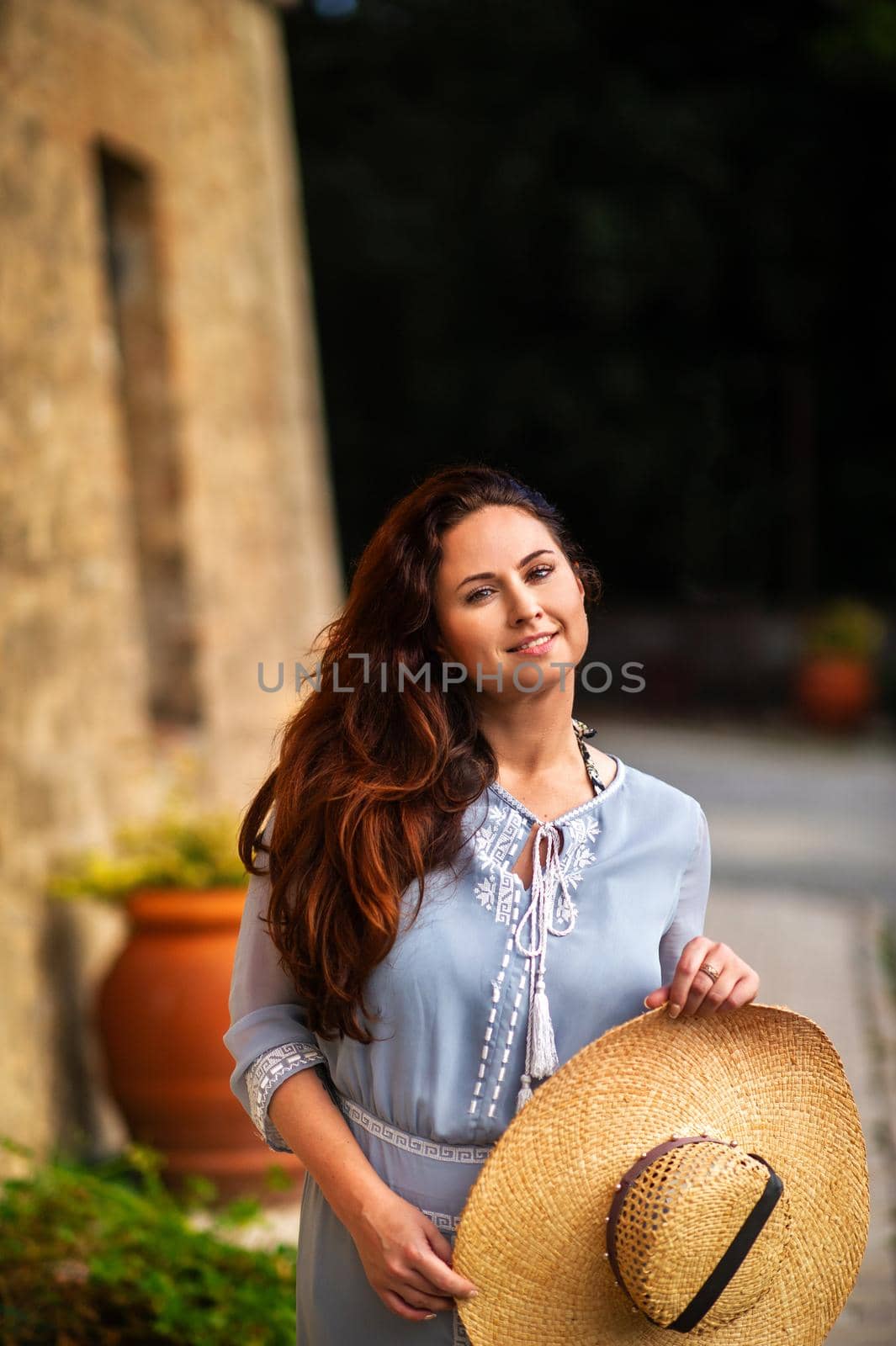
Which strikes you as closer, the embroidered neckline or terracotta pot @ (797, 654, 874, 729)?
the embroidered neckline

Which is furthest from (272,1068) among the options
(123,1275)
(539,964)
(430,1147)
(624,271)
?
(624,271)

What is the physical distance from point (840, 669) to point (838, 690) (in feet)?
0.72

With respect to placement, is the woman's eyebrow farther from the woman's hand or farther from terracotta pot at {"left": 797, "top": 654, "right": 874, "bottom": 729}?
terracotta pot at {"left": 797, "top": 654, "right": 874, "bottom": 729}

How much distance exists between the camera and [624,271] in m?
16.1

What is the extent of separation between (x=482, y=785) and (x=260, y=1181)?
291cm

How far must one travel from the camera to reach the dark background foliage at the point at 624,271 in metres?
16.3

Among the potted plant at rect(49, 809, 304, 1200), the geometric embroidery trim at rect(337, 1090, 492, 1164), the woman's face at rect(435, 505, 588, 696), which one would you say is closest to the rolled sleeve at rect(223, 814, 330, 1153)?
the geometric embroidery trim at rect(337, 1090, 492, 1164)

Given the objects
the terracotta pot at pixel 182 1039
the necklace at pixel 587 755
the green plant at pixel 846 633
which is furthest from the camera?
the green plant at pixel 846 633

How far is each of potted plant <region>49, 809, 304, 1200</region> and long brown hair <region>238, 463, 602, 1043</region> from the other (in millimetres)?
2514

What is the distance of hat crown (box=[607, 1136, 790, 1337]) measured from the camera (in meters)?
1.55

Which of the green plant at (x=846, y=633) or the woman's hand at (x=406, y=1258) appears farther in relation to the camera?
the green plant at (x=846, y=633)

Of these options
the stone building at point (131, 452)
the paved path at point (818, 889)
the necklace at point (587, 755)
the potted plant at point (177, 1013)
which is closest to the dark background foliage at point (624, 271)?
the paved path at point (818, 889)

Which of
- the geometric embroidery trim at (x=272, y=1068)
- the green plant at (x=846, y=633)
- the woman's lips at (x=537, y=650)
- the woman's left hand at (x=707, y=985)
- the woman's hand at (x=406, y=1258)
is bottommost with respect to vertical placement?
the green plant at (x=846, y=633)

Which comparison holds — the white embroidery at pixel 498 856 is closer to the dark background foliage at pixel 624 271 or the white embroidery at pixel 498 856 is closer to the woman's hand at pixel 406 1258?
the woman's hand at pixel 406 1258
